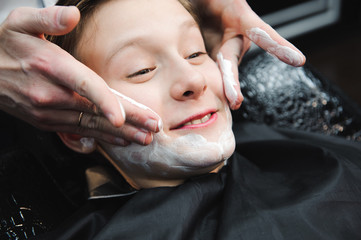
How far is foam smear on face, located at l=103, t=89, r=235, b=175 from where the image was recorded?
2.99 ft

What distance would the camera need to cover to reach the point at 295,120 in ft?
4.90

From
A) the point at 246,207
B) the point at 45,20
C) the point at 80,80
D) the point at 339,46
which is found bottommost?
the point at 339,46

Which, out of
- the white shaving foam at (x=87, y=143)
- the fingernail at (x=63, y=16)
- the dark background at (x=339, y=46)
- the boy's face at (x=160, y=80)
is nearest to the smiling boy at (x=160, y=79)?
the boy's face at (x=160, y=80)

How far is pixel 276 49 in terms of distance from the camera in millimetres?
1003

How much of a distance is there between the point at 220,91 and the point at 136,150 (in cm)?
29

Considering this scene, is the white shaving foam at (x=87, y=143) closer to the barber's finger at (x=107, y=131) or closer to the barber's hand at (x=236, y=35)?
the barber's finger at (x=107, y=131)

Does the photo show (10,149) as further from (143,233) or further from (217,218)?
(217,218)

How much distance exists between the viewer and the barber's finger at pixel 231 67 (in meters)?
1.01

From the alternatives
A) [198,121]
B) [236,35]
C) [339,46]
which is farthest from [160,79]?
[339,46]

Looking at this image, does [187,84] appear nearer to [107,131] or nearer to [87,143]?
[107,131]

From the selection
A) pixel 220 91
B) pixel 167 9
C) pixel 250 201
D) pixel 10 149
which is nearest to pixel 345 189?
pixel 250 201

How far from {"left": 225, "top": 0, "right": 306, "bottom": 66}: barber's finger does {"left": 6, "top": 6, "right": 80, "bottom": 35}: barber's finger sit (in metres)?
0.54

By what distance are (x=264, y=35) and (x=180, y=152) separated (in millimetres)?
418

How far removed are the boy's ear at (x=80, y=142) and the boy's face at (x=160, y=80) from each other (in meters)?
0.12
